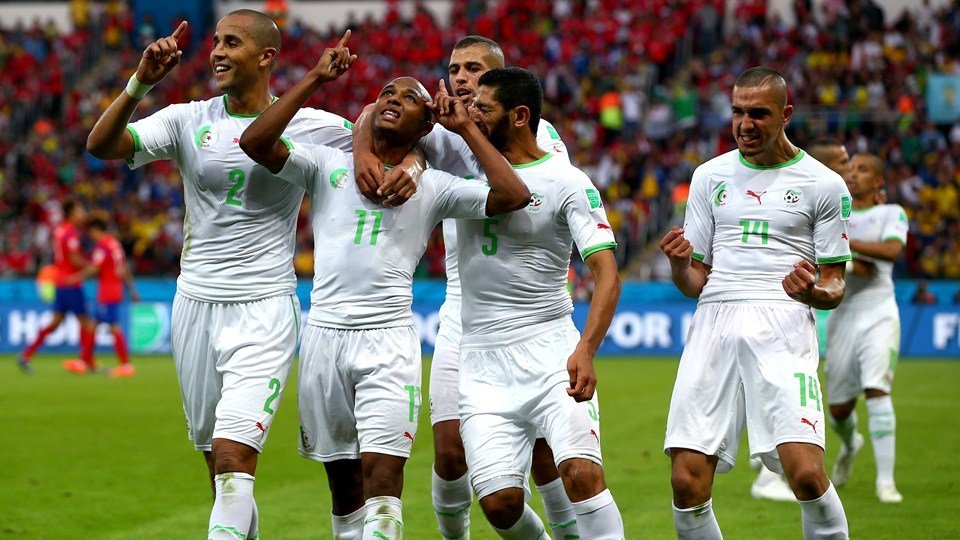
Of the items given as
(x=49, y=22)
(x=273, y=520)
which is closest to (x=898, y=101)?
(x=273, y=520)

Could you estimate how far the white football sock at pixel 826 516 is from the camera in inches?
224

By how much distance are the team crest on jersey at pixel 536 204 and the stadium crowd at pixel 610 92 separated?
56.6ft

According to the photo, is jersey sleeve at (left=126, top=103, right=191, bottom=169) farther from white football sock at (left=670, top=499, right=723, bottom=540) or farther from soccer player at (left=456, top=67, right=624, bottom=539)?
white football sock at (left=670, top=499, right=723, bottom=540)

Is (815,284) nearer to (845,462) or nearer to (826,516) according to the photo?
(826,516)

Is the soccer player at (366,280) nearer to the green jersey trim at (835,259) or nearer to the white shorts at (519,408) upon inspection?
the white shorts at (519,408)

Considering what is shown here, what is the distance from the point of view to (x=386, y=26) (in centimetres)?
3394

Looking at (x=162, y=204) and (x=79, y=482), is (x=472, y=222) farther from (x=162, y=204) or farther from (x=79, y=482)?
(x=162, y=204)

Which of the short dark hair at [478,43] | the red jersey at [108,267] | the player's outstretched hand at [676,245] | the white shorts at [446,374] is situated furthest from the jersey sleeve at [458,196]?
the red jersey at [108,267]

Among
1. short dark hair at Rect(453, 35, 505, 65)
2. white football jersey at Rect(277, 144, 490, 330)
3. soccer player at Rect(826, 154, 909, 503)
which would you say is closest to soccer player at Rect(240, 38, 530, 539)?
white football jersey at Rect(277, 144, 490, 330)

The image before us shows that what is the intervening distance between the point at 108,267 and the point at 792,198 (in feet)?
46.5

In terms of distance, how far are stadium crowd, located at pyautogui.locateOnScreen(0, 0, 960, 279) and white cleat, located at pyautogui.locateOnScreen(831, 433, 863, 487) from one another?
41.7 ft

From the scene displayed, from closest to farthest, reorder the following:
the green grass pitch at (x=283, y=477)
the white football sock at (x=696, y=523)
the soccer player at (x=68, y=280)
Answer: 1. the white football sock at (x=696, y=523)
2. the green grass pitch at (x=283, y=477)
3. the soccer player at (x=68, y=280)

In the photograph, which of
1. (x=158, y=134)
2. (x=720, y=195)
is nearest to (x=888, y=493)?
(x=720, y=195)

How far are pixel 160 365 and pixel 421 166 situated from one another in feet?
51.3
